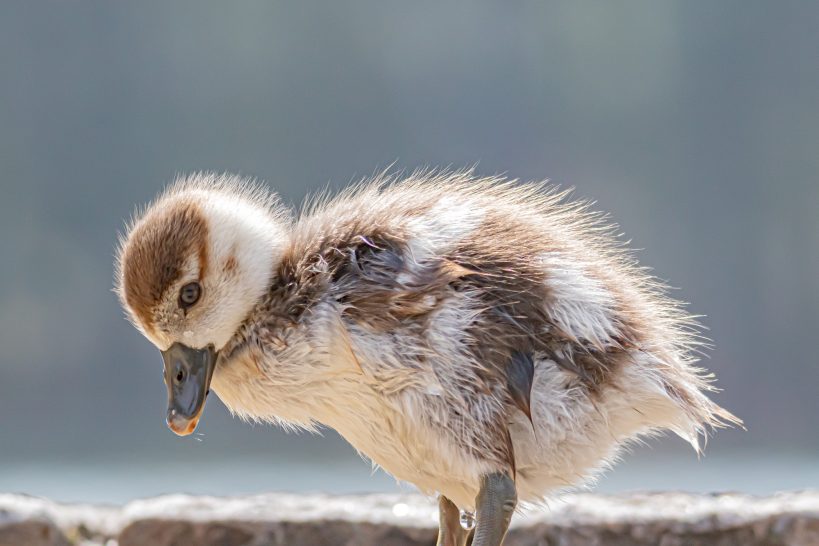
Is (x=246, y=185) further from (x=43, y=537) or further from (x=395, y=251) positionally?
(x=43, y=537)

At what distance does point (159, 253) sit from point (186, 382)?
13 cm

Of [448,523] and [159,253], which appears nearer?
[159,253]

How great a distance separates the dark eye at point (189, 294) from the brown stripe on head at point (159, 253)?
0.01 meters

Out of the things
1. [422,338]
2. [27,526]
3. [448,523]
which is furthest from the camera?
[27,526]

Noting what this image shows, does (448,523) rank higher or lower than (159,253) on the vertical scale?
lower

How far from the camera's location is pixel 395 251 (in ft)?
3.83

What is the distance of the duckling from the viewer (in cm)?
112

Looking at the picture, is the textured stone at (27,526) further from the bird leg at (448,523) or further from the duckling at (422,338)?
the bird leg at (448,523)

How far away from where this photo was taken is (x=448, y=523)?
130cm

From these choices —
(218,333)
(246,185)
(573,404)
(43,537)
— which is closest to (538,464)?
(573,404)

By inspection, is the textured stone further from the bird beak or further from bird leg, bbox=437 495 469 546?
bird leg, bbox=437 495 469 546

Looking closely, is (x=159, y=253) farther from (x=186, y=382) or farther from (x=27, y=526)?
(x=27, y=526)

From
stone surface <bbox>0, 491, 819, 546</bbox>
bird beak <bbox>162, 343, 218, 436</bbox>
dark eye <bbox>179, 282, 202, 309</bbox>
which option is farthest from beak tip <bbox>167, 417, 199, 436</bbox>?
stone surface <bbox>0, 491, 819, 546</bbox>

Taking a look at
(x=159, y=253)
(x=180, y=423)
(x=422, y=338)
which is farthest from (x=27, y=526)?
(x=422, y=338)
